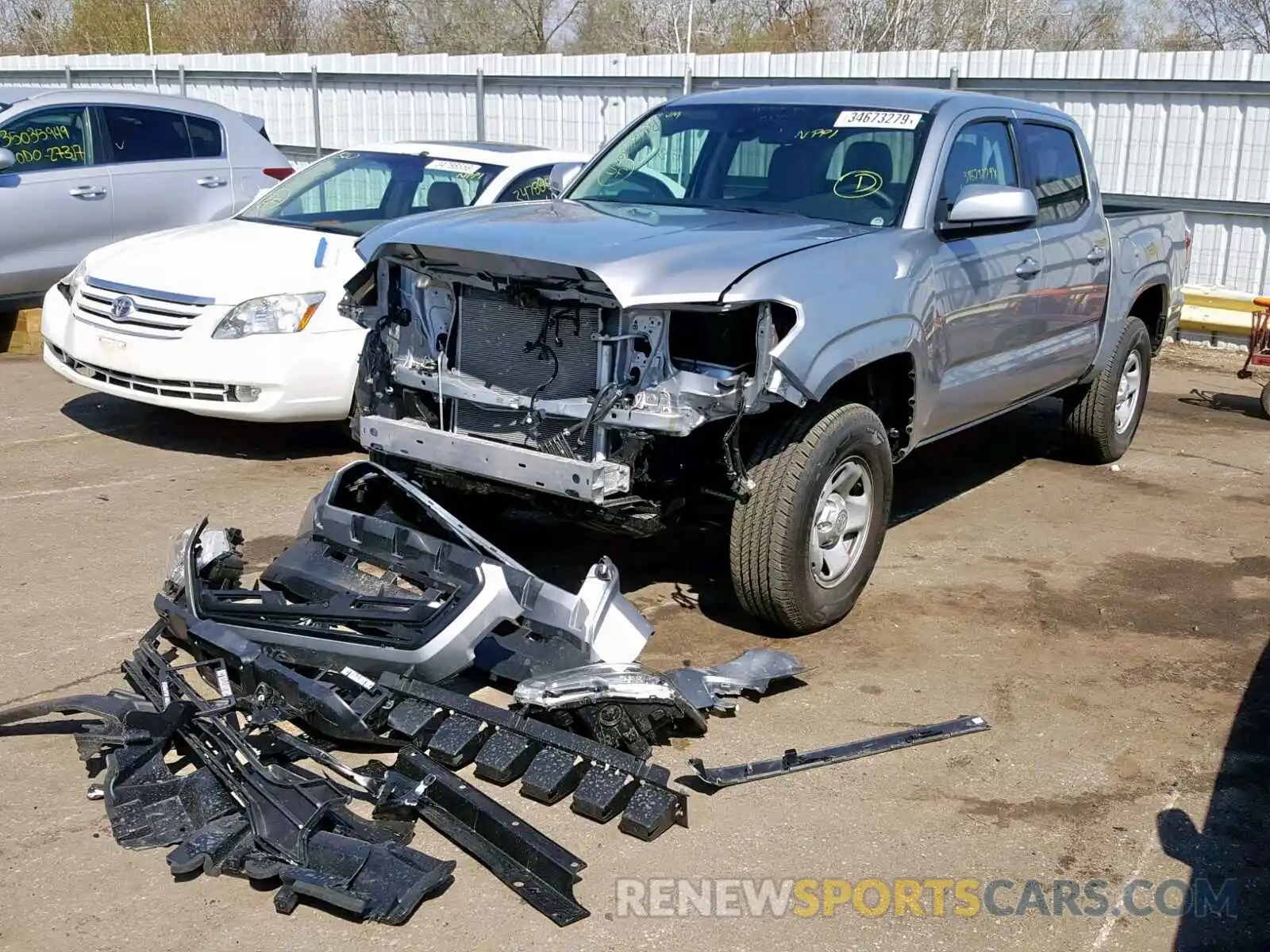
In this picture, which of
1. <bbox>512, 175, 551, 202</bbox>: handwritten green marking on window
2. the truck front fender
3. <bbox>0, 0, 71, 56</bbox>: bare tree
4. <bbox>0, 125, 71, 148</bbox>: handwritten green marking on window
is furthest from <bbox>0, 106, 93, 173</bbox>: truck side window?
<bbox>0, 0, 71, 56</bbox>: bare tree

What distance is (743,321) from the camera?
4.63 m

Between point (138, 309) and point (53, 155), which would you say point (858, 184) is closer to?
point (138, 309)

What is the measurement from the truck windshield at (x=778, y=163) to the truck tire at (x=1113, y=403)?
8.13 ft

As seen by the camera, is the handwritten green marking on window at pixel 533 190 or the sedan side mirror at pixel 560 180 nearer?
the sedan side mirror at pixel 560 180

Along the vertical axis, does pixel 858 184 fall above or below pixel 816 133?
below

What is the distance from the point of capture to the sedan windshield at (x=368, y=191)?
799 centimetres

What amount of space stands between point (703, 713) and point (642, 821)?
31.5 inches

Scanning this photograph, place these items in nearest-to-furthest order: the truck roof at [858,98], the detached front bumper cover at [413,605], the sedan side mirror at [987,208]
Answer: the detached front bumper cover at [413,605] → the sedan side mirror at [987,208] → the truck roof at [858,98]

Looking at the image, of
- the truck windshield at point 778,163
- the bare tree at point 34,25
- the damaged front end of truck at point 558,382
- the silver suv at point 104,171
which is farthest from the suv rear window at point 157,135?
the bare tree at point 34,25

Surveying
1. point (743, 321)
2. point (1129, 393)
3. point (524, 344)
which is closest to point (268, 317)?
point (524, 344)

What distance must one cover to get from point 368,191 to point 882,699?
4.97 m

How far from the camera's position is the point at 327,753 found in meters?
3.96

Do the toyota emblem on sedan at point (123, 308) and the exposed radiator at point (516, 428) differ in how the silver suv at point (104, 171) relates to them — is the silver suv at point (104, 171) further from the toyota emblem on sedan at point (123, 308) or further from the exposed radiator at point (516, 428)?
the exposed radiator at point (516, 428)

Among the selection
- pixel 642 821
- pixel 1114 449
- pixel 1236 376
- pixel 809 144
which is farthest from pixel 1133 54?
pixel 642 821
